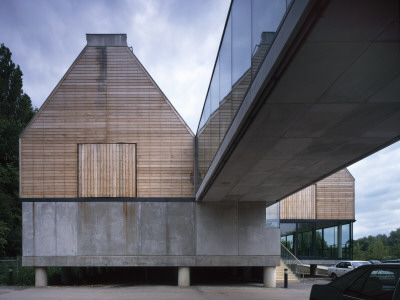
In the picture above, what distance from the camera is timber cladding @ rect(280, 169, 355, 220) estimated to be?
93.0 ft

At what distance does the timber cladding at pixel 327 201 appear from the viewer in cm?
2834

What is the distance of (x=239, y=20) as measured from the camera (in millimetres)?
7672

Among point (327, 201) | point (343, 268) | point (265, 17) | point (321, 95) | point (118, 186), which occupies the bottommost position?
point (343, 268)

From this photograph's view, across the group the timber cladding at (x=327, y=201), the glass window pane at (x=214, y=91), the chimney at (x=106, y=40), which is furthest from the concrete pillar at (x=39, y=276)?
→ the timber cladding at (x=327, y=201)

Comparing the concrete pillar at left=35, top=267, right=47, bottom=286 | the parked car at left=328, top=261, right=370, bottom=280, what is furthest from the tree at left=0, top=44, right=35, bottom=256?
the parked car at left=328, top=261, right=370, bottom=280

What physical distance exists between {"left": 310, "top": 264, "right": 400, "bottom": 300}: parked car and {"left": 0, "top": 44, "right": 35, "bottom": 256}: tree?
88.2ft

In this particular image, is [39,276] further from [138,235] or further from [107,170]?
[107,170]

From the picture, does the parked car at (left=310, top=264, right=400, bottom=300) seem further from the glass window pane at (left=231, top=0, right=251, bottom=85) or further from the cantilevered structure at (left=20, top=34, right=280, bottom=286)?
the cantilevered structure at (left=20, top=34, right=280, bottom=286)

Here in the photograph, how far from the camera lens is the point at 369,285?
4.89 meters

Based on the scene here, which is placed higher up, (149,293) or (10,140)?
(10,140)

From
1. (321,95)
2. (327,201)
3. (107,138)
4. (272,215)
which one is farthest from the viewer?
(327,201)

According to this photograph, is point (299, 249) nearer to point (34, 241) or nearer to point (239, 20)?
point (34, 241)

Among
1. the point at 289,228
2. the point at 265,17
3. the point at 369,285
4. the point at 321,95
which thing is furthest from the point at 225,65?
the point at 289,228

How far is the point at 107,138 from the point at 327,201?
1723cm
